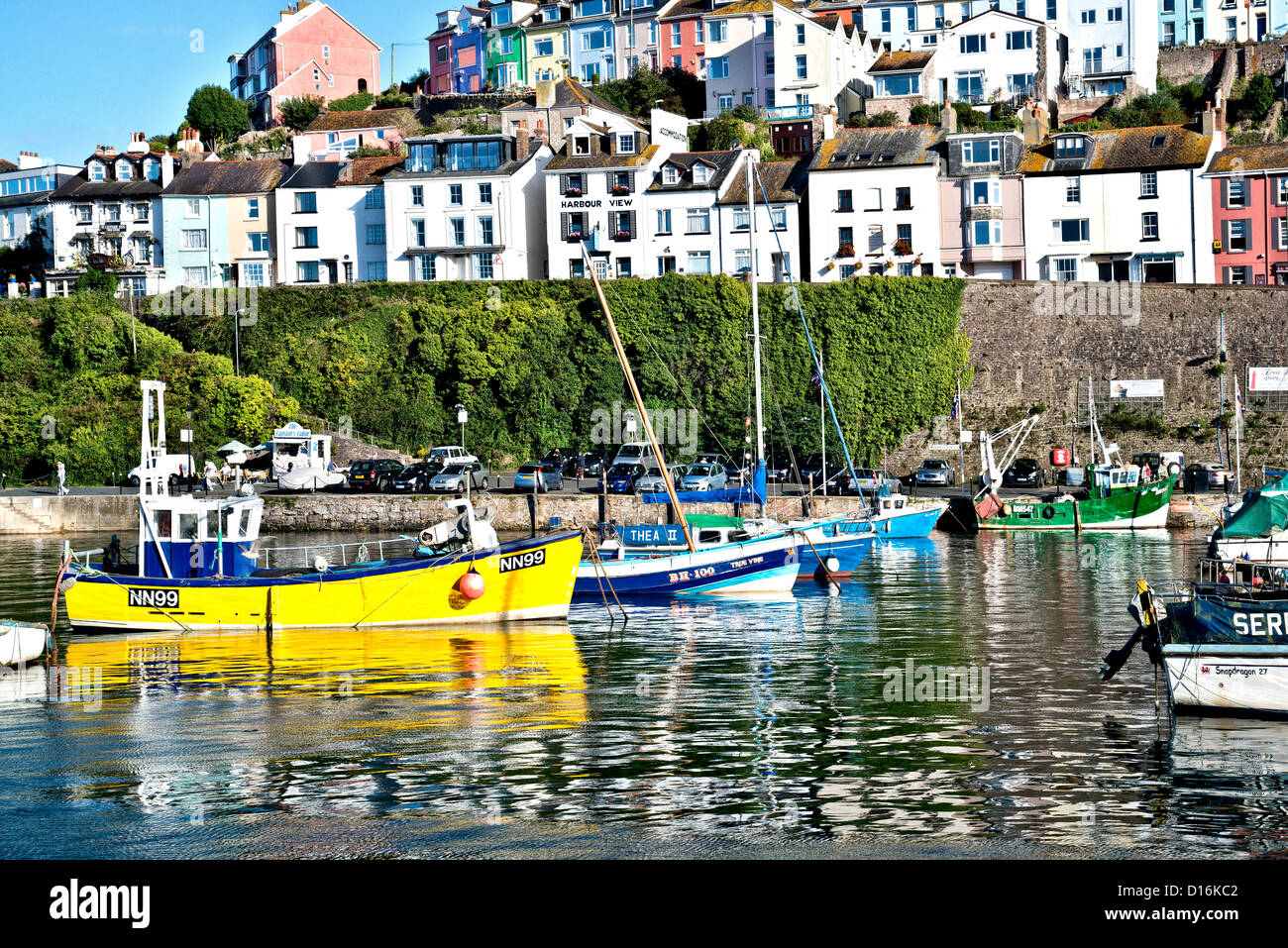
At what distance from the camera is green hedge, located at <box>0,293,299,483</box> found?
62.5 meters

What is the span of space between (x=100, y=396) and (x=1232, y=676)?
5549 centimetres

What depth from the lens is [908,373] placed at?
6194cm

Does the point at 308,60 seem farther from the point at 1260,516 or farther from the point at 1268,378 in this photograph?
the point at 1260,516

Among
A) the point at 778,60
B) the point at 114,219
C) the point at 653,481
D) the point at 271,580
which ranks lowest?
the point at 271,580

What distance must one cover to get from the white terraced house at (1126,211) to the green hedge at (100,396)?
114 ft

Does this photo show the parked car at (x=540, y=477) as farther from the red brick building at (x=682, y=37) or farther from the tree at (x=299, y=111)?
the tree at (x=299, y=111)

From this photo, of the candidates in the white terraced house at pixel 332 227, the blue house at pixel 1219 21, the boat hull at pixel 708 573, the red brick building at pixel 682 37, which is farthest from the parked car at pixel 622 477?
the blue house at pixel 1219 21

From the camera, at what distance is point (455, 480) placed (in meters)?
55.2

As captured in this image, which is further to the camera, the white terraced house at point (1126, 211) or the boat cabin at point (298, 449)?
the white terraced house at point (1126, 211)

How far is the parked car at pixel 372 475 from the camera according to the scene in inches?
2205

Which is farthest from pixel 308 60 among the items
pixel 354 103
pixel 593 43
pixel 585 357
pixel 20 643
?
pixel 20 643

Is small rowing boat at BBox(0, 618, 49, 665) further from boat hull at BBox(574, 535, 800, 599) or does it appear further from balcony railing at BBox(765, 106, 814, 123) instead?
balcony railing at BBox(765, 106, 814, 123)
